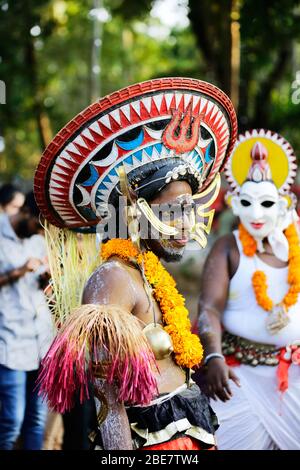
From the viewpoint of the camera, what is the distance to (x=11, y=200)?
4.97 meters

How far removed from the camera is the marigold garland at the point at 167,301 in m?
2.68

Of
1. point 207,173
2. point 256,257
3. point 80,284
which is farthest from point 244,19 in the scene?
point 80,284

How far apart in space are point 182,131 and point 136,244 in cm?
51

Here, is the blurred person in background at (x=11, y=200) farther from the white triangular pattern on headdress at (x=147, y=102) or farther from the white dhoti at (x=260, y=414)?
the white triangular pattern on headdress at (x=147, y=102)

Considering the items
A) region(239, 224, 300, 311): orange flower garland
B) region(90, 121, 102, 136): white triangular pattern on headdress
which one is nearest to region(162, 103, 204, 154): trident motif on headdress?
region(90, 121, 102, 136): white triangular pattern on headdress

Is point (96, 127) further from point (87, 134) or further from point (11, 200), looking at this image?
point (11, 200)

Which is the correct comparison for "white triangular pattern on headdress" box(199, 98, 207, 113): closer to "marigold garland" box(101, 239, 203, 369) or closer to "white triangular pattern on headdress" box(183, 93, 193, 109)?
"white triangular pattern on headdress" box(183, 93, 193, 109)

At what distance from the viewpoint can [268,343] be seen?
375cm

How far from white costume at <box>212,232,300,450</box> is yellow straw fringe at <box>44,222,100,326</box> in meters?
1.14

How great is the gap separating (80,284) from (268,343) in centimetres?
130

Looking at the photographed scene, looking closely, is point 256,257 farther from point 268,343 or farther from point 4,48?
point 4,48

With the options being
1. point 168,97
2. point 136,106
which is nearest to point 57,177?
point 136,106

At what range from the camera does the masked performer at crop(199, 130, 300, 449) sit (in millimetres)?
3693

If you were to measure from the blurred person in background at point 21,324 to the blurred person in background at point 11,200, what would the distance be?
444mm
